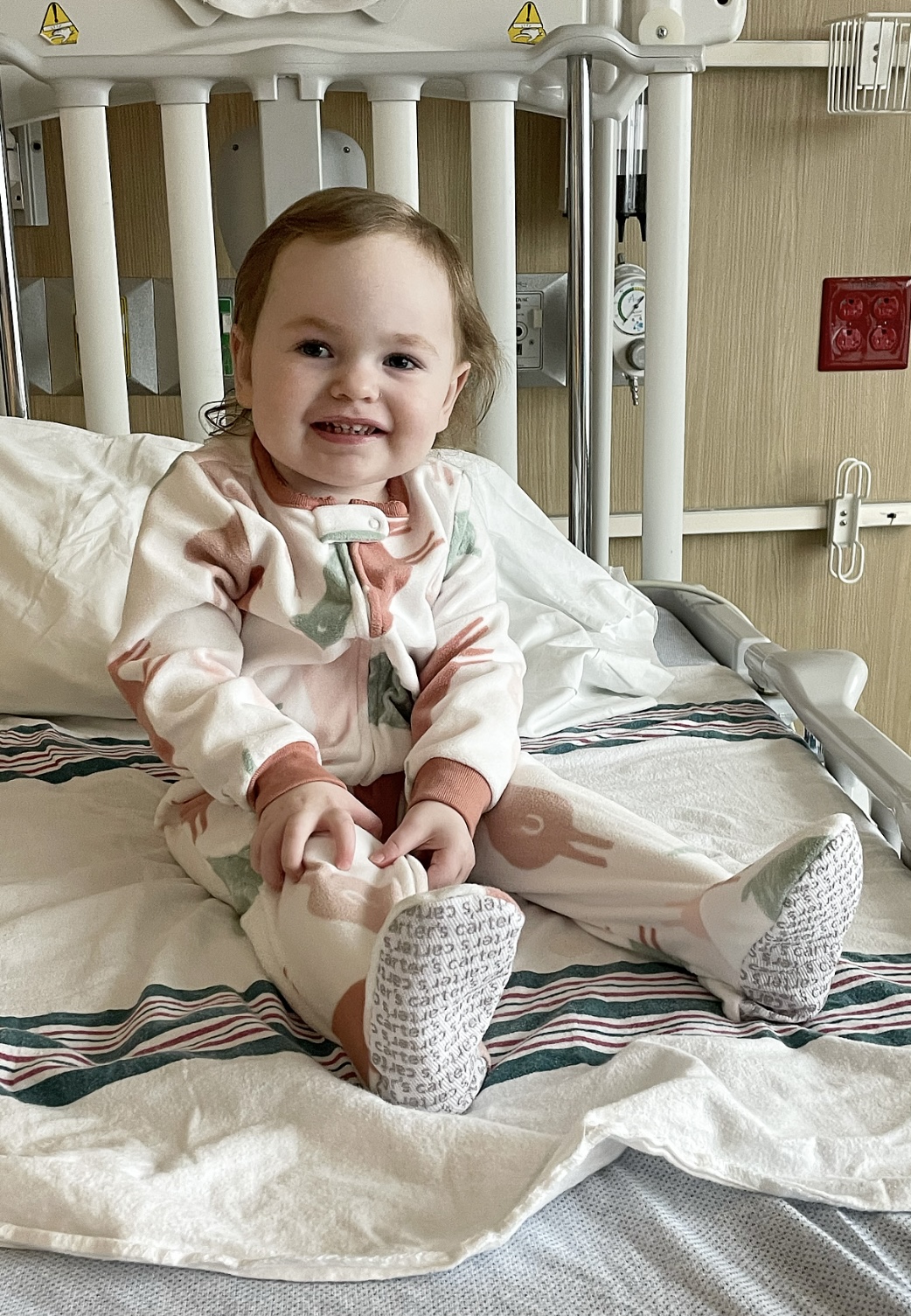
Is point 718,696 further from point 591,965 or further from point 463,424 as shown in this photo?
point 591,965

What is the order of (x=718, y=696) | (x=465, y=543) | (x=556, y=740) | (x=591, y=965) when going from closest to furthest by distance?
1. (x=591, y=965)
2. (x=465, y=543)
3. (x=556, y=740)
4. (x=718, y=696)

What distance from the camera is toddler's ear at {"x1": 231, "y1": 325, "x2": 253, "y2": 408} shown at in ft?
3.48

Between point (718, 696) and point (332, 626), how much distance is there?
Result: 0.52 m

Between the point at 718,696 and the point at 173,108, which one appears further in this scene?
the point at 173,108

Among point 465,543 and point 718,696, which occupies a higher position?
point 465,543

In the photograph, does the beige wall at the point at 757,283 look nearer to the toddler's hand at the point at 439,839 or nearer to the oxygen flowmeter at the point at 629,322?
the oxygen flowmeter at the point at 629,322

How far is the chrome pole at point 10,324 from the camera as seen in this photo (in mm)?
1524

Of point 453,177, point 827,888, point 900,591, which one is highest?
point 453,177

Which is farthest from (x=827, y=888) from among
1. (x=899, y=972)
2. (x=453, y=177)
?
(x=453, y=177)

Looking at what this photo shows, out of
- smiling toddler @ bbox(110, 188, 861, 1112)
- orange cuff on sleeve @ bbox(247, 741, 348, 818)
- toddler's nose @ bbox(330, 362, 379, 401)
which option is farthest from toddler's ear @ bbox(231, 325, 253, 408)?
orange cuff on sleeve @ bbox(247, 741, 348, 818)

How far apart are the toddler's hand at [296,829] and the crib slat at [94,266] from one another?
0.89m

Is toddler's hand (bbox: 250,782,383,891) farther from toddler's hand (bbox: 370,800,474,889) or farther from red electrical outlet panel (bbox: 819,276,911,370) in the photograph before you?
red electrical outlet panel (bbox: 819,276,911,370)

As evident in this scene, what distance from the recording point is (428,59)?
4.94 feet

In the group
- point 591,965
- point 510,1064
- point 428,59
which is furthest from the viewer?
point 428,59
